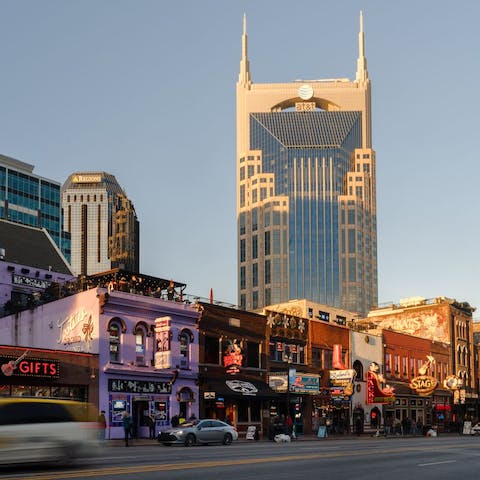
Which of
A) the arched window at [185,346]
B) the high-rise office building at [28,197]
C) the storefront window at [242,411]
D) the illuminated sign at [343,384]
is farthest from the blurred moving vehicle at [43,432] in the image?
the high-rise office building at [28,197]

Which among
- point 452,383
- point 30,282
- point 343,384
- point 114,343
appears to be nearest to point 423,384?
point 452,383

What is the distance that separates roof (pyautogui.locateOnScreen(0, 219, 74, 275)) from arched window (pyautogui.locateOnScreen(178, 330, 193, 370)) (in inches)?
790

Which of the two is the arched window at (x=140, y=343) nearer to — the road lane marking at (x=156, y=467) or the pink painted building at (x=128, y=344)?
the pink painted building at (x=128, y=344)

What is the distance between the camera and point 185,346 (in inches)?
2206

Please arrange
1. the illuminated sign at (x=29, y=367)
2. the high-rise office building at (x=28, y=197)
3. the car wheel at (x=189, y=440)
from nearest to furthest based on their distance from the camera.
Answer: the car wheel at (x=189, y=440) < the illuminated sign at (x=29, y=367) < the high-rise office building at (x=28, y=197)

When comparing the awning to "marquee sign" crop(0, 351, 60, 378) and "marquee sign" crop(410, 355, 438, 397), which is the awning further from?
"marquee sign" crop(410, 355, 438, 397)

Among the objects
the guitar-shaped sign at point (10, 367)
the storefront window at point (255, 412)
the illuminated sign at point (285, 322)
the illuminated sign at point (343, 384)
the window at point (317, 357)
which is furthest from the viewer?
the window at point (317, 357)

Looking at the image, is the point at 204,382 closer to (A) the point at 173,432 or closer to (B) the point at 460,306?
(A) the point at 173,432

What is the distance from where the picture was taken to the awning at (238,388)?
187 ft

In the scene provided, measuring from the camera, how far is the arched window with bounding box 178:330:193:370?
5550 cm

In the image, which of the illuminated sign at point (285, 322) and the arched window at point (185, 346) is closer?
the arched window at point (185, 346)

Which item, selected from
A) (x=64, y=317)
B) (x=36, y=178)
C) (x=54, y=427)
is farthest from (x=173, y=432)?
(x=36, y=178)

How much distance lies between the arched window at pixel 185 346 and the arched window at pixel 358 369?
22.7 metres

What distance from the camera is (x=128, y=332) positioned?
171 feet
